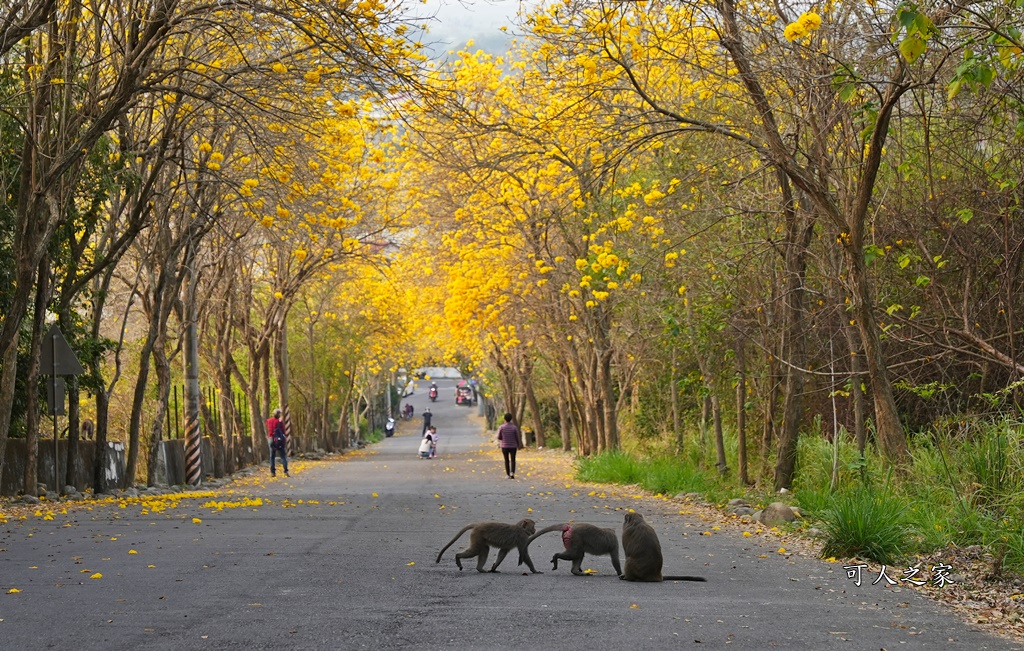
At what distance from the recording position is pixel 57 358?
18.0 metres

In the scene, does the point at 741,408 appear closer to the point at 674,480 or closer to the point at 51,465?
the point at 674,480

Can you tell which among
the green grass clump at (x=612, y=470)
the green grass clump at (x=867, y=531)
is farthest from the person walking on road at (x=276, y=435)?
the green grass clump at (x=867, y=531)

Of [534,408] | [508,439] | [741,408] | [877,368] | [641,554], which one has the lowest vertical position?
[641,554]

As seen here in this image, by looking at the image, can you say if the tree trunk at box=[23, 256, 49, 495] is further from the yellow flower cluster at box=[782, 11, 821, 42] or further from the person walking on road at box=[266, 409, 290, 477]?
the person walking on road at box=[266, 409, 290, 477]

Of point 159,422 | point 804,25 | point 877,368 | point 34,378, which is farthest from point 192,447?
point 804,25

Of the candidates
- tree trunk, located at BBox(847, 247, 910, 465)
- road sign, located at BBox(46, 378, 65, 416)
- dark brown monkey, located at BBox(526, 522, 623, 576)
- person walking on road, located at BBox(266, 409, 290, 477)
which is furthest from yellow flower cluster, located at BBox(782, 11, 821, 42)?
person walking on road, located at BBox(266, 409, 290, 477)

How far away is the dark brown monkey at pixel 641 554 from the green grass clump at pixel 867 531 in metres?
1.91

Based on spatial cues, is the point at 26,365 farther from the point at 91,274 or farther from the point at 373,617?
the point at 373,617

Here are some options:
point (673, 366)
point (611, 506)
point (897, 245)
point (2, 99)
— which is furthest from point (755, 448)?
point (2, 99)

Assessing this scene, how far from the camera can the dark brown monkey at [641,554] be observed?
872cm

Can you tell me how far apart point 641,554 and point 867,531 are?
250 centimetres

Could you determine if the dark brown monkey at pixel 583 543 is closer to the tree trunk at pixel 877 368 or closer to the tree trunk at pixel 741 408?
the tree trunk at pixel 877 368

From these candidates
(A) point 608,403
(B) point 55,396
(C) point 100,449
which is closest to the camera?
(B) point 55,396

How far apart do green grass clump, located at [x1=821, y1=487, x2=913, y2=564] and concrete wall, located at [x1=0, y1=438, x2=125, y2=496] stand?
42.3 feet
